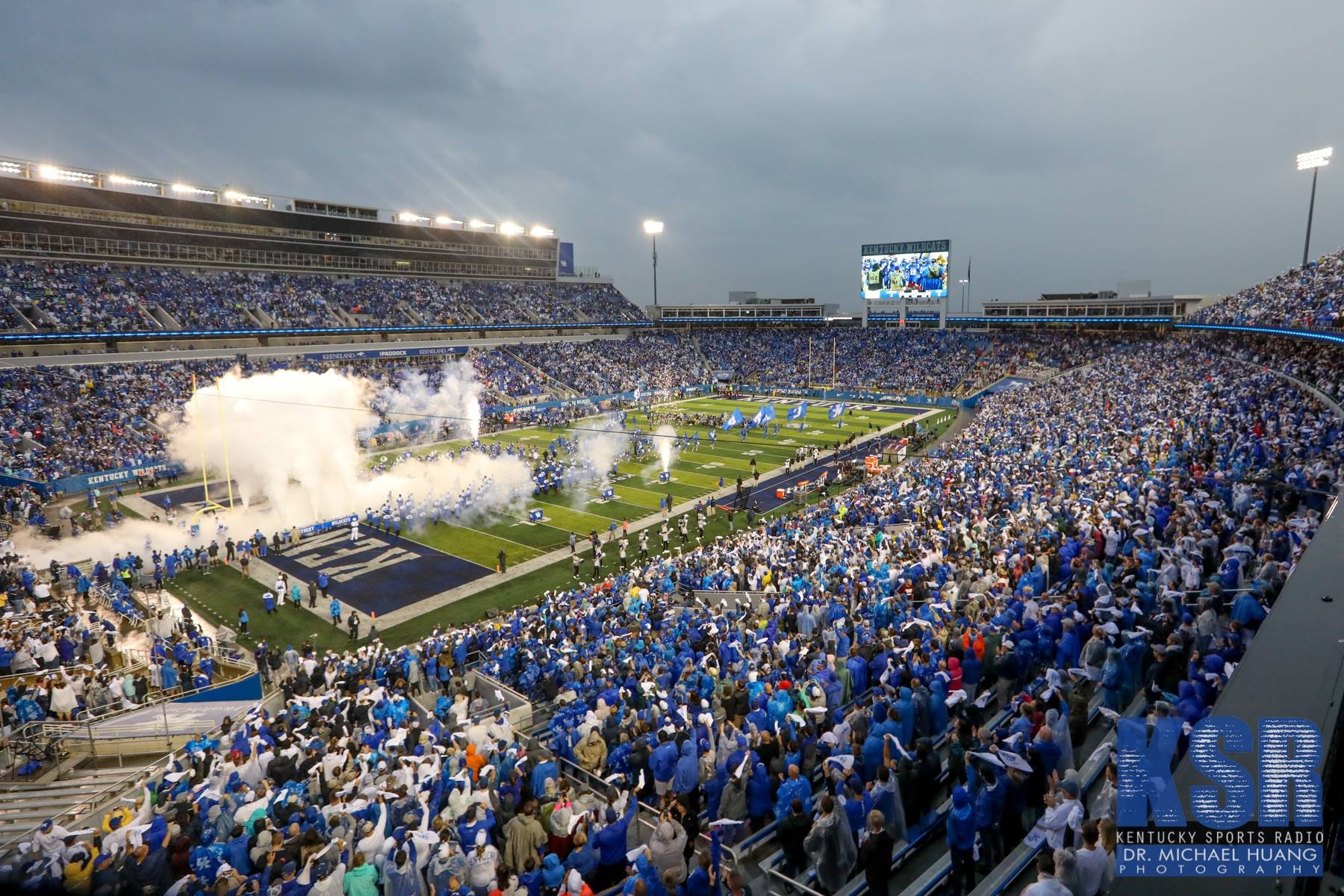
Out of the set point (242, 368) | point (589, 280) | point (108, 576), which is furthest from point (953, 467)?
point (589, 280)

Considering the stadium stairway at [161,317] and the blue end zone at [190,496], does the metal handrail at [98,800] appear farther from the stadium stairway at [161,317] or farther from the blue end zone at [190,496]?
the stadium stairway at [161,317]

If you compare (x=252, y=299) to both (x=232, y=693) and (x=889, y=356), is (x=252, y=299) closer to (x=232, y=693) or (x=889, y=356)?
(x=232, y=693)

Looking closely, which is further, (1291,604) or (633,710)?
(633,710)

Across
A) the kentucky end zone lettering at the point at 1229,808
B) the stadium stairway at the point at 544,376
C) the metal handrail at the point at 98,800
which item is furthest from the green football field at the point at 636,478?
the kentucky end zone lettering at the point at 1229,808

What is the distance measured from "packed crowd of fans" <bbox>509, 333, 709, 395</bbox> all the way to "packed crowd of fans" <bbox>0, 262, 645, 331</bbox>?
454 centimetres

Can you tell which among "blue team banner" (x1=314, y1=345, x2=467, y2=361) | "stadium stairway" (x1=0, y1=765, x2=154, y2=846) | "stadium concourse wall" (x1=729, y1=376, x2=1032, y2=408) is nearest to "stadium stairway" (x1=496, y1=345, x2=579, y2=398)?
"blue team banner" (x1=314, y1=345, x2=467, y2=361)

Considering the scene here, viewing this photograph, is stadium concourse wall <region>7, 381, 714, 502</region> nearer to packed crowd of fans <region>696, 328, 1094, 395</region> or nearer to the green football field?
the green football field

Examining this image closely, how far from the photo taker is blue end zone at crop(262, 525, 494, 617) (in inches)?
794

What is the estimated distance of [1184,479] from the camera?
49.6 ft

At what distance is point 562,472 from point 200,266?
37036mm

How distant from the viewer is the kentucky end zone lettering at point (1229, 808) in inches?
167

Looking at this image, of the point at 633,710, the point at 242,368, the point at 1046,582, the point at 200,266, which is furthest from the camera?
the point at 200,266

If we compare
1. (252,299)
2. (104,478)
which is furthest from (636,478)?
(252,299)

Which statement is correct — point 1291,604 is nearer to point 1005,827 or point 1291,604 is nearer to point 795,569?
point 1005,827
